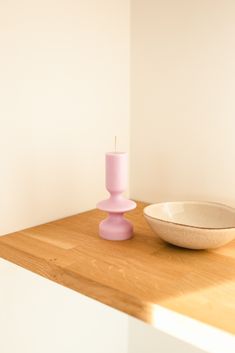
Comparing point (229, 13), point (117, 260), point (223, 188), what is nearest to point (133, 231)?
point (117, 260)

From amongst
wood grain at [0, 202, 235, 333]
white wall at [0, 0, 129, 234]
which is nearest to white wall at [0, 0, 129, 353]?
white wall at [0, 0, 129, 234]

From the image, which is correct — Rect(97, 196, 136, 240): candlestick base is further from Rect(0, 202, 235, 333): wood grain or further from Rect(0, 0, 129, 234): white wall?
Rect(0, 0, 129, 234): white wall

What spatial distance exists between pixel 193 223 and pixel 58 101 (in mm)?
467

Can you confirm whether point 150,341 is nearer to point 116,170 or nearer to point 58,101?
point 116,170

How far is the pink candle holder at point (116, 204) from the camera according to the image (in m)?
0.88

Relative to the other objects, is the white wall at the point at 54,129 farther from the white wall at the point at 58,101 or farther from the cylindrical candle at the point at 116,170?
the cylindrical candle at the point at 116,170

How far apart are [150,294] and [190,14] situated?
761 mm

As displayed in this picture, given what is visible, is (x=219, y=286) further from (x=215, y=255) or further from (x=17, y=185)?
(x=17, y=185)

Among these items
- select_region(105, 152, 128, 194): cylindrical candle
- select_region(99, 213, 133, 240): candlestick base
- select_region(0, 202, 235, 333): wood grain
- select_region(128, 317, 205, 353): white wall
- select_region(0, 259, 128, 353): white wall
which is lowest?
select_region(128, 317, 205, 353): white wall

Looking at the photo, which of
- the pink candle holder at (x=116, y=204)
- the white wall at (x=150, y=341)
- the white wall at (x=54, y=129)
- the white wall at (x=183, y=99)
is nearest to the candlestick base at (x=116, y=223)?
the pink candle holder at (x=116, y=204)

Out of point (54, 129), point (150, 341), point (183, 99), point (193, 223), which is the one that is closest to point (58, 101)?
point (54, 129)

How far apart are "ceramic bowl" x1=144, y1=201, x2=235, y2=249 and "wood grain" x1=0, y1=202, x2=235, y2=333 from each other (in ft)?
0.14

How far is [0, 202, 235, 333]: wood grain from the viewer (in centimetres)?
61

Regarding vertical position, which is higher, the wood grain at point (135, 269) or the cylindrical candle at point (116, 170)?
the cylindrical candle at point (116, 170)
